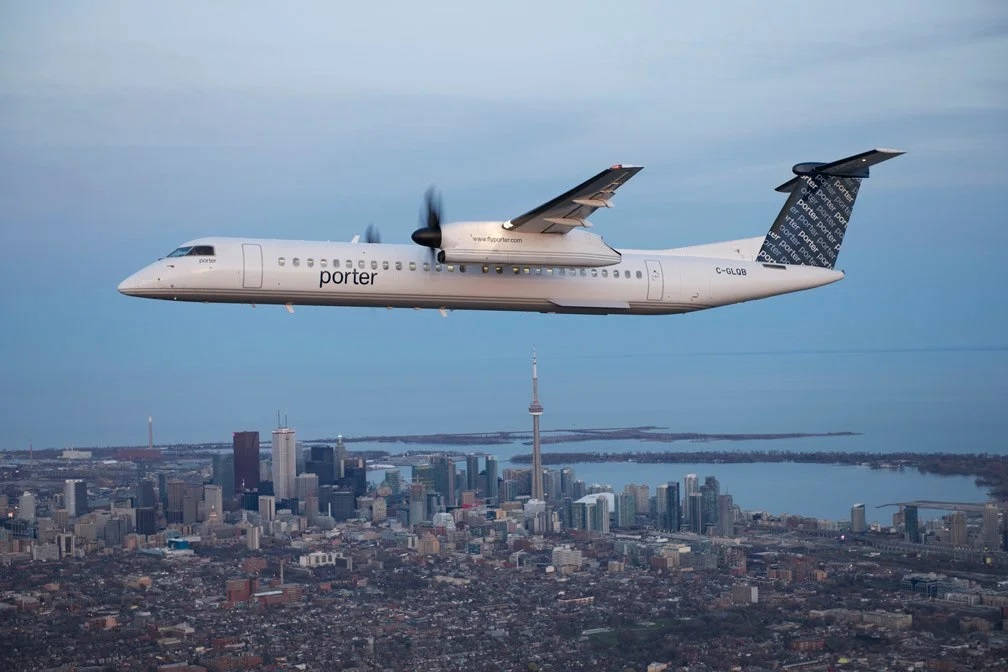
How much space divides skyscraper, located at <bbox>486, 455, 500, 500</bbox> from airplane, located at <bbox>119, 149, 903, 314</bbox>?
21.7 meters

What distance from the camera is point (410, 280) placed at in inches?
984

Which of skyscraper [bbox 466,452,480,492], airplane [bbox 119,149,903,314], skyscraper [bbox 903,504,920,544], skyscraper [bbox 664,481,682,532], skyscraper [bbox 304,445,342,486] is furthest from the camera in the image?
skyscraper [bbox 466,452,480,492]

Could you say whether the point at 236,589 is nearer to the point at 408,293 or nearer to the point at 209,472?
the point at 408,293

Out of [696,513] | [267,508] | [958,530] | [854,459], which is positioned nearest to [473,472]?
[267,508]

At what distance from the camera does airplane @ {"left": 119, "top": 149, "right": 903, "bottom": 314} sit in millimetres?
24078

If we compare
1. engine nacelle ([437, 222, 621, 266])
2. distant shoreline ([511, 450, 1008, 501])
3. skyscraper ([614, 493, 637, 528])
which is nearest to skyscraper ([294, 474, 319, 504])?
skyscraper ([614, 493, 637, 528])

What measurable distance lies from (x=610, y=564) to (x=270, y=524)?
1163 cm

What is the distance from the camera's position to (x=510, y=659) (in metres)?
28.0

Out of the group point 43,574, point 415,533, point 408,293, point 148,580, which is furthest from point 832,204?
point 43,574

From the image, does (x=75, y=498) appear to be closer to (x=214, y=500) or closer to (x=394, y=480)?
(x=214, y=500)

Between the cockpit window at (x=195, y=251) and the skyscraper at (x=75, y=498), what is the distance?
1571 centimetres

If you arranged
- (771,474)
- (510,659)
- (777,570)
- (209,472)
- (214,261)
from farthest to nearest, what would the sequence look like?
(771,474) < (209,472) < (777,570) < (510,659) < (214,261)

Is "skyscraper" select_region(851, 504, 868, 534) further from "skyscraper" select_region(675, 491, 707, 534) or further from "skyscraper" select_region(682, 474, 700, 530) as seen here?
"skyscraper" select_region(682, 474, 700, 530)

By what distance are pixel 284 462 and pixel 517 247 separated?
2299 centimetres
